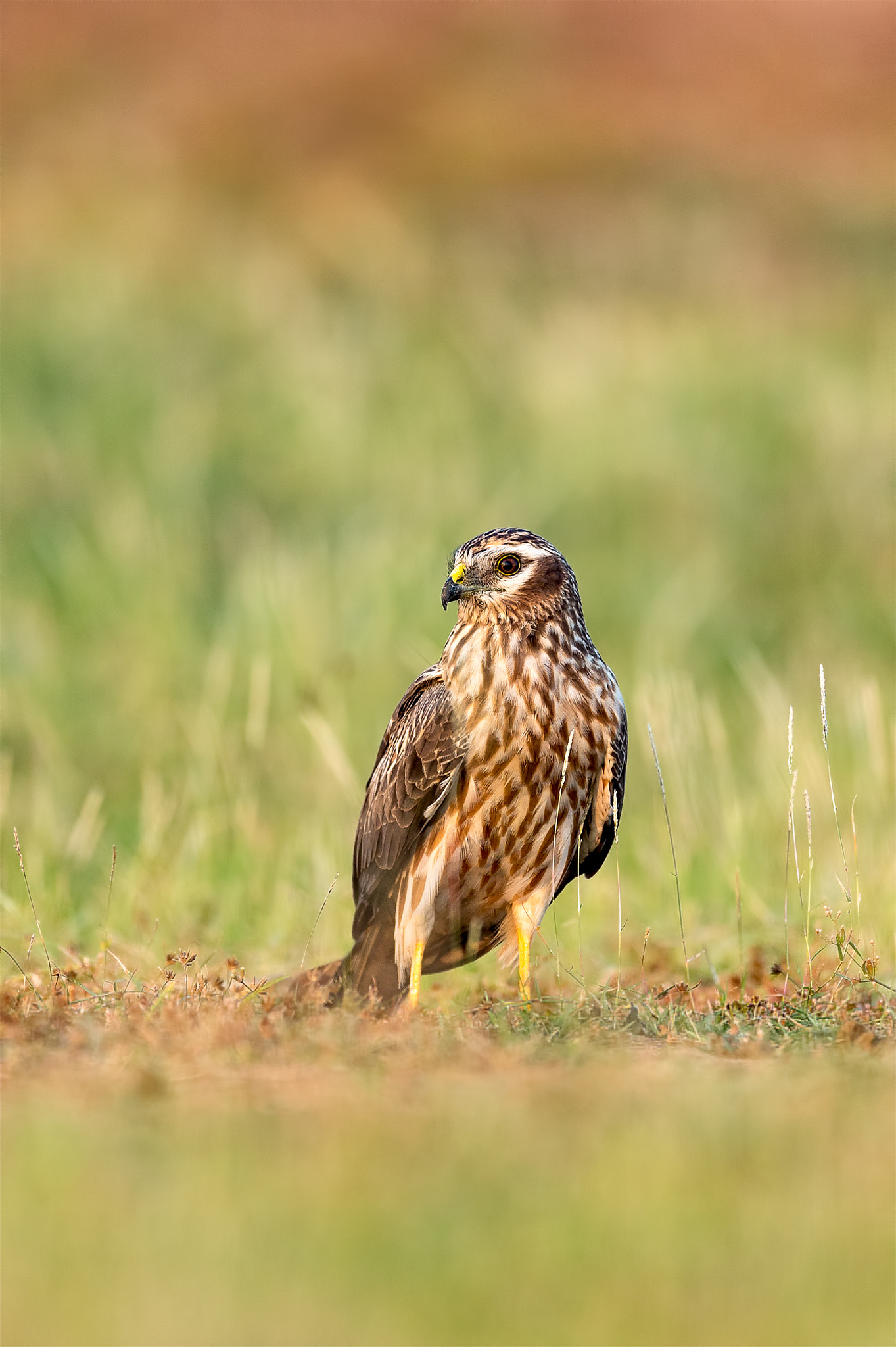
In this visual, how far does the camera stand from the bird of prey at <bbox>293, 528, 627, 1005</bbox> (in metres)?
6.36

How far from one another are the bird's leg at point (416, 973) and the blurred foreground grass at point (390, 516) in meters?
1.17

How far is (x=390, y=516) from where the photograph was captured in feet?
50.4

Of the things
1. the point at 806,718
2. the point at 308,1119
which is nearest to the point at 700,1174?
the point at 308,1119

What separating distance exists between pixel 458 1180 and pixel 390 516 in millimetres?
11837

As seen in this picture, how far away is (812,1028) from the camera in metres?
5.44

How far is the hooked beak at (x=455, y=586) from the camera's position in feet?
21.3

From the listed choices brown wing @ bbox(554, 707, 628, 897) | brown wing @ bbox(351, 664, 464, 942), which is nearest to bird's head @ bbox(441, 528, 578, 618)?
brown wing @ bbox(351, 664, 464, 942)

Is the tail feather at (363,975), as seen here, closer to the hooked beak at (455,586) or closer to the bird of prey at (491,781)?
the bird of prey at (491,781)

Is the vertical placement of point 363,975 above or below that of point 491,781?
below

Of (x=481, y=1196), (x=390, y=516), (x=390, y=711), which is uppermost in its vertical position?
→ (x=390, y=516)

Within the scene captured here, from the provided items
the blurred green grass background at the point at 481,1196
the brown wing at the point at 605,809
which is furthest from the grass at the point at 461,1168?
the brown wing at the point at 605,809

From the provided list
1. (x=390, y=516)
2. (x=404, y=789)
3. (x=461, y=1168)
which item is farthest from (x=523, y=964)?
(x=390, y=516)

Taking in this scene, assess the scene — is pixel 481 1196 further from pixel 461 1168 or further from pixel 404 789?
pixel 404 789

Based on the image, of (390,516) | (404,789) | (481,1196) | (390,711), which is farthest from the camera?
(390,516)
